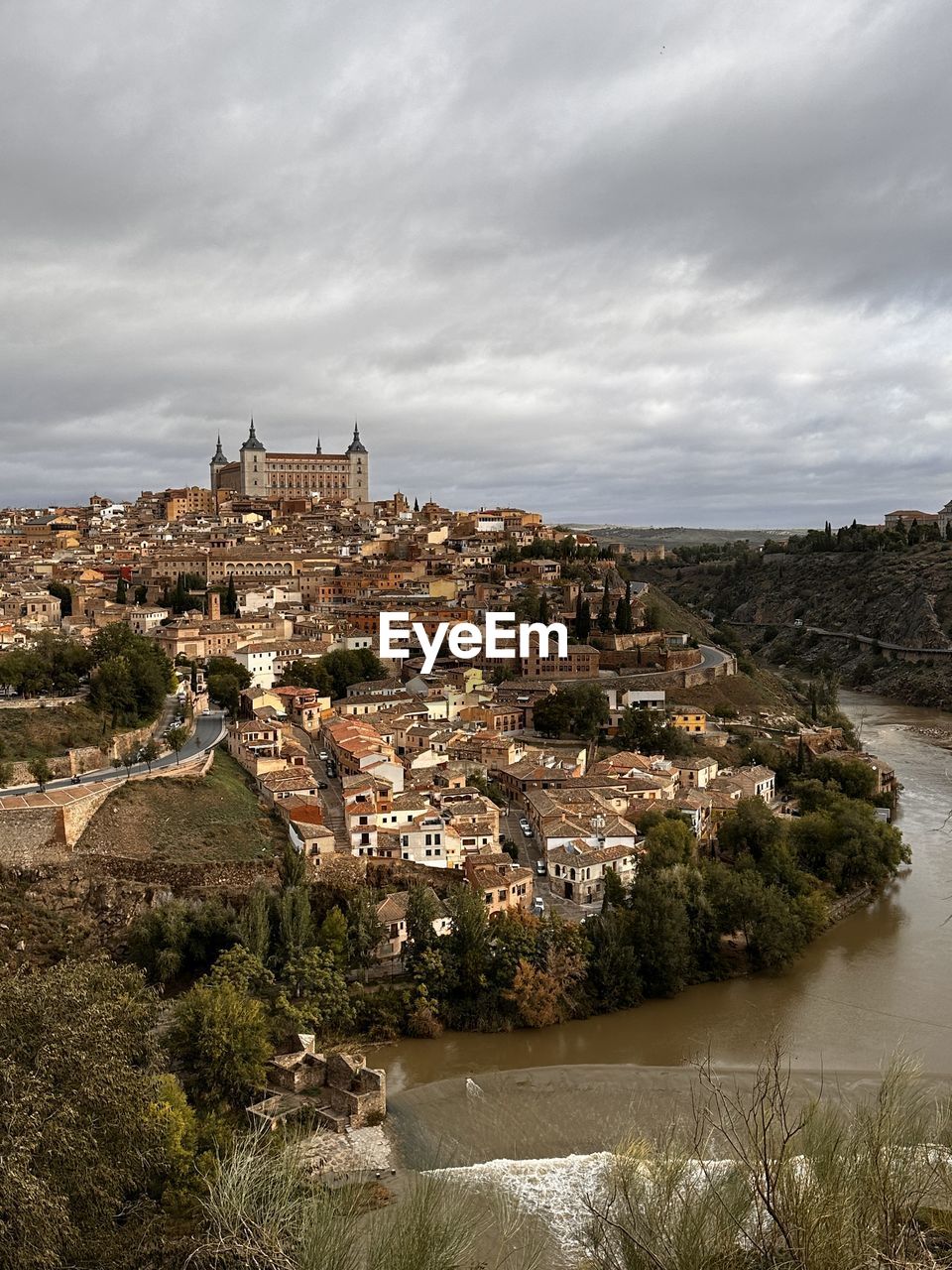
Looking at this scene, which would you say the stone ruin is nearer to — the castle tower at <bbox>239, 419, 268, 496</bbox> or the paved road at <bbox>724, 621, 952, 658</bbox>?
the paved road at <bbox>724, 621, 952, 658</bbox>

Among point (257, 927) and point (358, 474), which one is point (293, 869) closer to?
point (257, 927)

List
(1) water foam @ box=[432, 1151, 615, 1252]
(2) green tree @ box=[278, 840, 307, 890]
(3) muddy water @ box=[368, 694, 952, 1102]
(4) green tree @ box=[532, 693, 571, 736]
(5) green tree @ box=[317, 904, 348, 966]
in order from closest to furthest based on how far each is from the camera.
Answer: (1) water foam @ box=[432, 1151, 615, 1252], (3) muddy water @ box=[368, 694, 952, 1102], (5) green tree @ box=[317, 904, 348, 966], (2) green tree @ box=[278, 840, 307, 890], (4) green tree @ box=[532, 693, 571, 736]

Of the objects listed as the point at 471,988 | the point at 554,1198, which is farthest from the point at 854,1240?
the point at 471,988

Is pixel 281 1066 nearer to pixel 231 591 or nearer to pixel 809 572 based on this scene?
pixel 231 591

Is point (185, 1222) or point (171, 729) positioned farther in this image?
point (171, 729)

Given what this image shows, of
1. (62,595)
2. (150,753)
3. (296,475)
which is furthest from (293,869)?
(296,475)

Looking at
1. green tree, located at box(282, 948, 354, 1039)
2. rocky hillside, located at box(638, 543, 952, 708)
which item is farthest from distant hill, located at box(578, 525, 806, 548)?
green tree, located at box(282, 948, 354, 1039)
